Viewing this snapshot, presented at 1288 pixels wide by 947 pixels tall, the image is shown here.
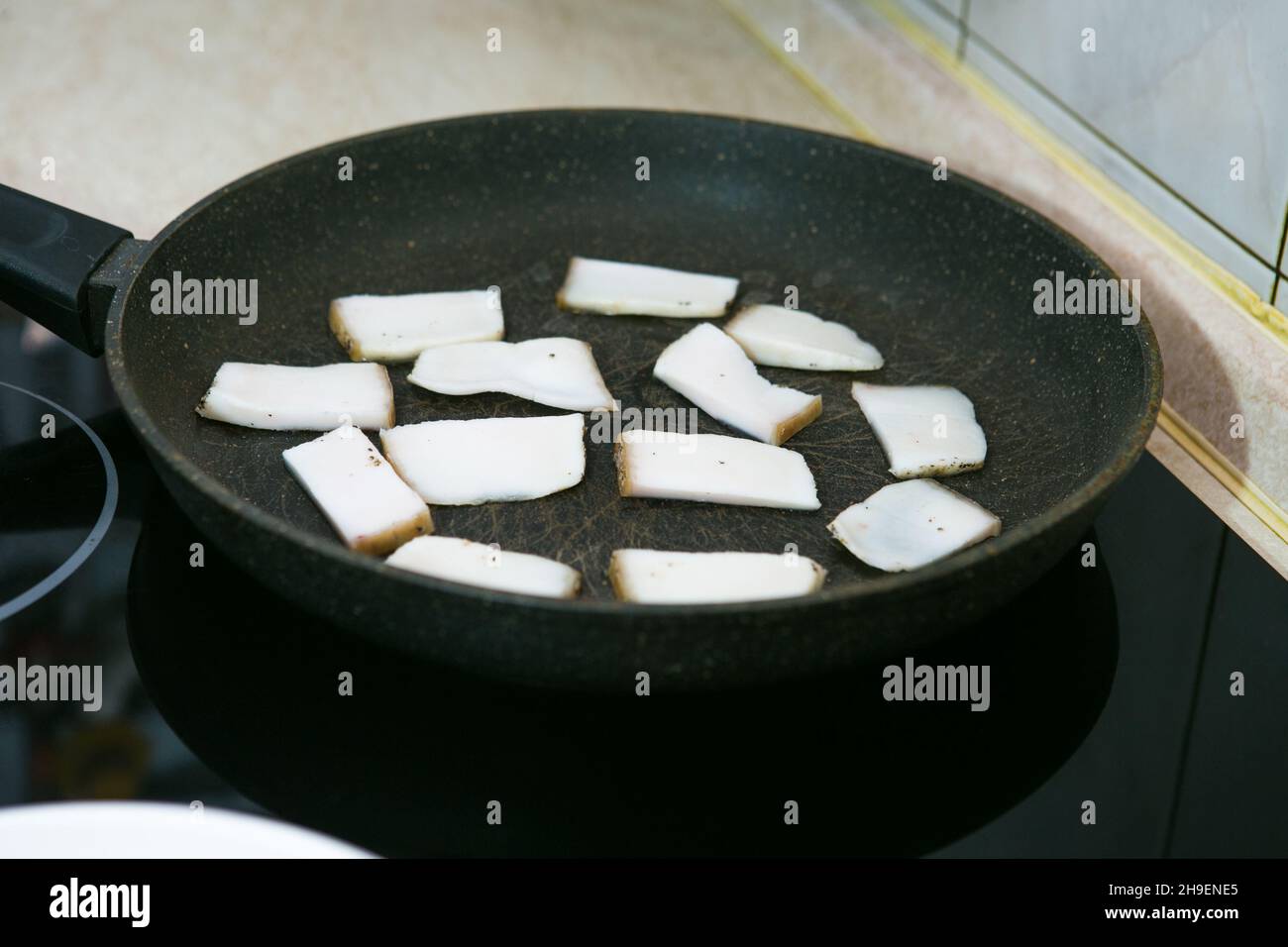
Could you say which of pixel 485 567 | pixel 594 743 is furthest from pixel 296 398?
pixel 594 743

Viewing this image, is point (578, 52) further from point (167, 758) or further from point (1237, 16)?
point (167, 758)

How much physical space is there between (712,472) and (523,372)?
181mm

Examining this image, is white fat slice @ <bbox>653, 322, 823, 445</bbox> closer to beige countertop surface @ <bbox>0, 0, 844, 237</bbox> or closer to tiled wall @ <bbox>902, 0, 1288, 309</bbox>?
tiled wall @ <bbox>902, 0, 1288, 309</bbox>

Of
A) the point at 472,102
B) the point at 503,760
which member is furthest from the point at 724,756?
the point at 472,102

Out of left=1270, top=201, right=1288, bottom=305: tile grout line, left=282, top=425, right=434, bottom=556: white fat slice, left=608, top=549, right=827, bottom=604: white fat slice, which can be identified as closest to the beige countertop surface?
left=282, top=425, right=434, bottom=556: white fat slice

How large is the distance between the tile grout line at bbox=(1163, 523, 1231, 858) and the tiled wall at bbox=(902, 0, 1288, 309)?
0.20 meters

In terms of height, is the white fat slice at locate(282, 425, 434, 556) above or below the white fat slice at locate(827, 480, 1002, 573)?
above

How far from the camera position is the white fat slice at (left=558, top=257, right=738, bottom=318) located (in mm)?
1056

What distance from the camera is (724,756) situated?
710 mm

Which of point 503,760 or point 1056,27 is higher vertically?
point 1056,27

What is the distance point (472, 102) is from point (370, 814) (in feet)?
2.99

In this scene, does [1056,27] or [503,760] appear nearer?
[503,760]

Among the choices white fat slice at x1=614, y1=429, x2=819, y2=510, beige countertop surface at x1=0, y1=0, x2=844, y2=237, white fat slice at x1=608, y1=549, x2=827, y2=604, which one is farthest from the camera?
beige countertop surface at x1=0, y1=0, x2=844, y2=237

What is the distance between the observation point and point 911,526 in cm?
82
